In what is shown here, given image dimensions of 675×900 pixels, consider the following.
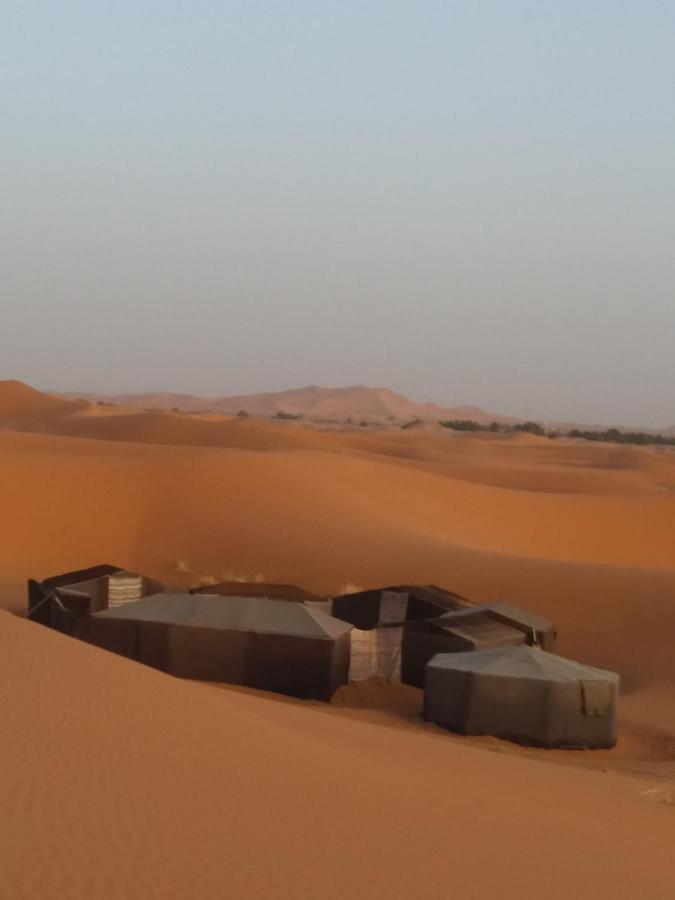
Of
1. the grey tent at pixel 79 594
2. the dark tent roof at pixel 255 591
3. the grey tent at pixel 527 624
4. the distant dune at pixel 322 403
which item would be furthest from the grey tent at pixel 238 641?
the distant dune at pixel 322 403

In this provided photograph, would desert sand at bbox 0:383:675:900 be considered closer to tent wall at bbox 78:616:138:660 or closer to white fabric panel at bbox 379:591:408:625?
white fabric panel at bbox 379:591:408:625

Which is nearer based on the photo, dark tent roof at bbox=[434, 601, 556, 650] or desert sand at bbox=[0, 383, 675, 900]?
desert sand at bbox=[0, 383, 675, 900]

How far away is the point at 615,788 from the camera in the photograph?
29.9ft

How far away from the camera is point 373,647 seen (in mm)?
Result: 14531

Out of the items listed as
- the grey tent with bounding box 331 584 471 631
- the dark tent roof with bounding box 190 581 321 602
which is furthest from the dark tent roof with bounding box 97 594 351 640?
the dark tent roof with bounding box 190 581 321 602

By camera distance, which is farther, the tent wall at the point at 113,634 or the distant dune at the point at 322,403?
the distant dune at the point at 322,403

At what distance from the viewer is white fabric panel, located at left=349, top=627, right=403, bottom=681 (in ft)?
47.3

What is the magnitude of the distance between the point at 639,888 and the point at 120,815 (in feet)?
7.99

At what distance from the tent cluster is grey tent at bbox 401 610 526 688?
0.05 feet

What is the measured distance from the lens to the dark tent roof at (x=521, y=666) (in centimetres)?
1192

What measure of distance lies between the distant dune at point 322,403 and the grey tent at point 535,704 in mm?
150108

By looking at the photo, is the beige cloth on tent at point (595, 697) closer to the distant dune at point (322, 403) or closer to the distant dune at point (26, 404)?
the distant dune at point (26, 404)

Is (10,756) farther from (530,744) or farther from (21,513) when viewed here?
(21,513)

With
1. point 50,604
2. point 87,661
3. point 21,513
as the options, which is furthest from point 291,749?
point 21,513
